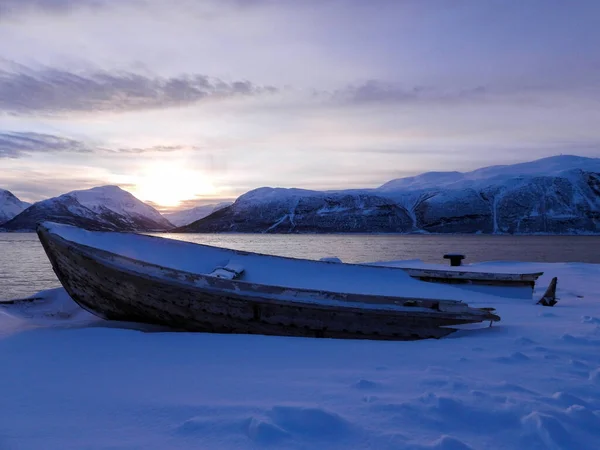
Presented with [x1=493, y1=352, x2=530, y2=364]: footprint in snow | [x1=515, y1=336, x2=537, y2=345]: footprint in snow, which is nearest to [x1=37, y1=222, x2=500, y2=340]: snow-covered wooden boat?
[x1=515, y1=336, x2=537, y2=345]: footprint in snow

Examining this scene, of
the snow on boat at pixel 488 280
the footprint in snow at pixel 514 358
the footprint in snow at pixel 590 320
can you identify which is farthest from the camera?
the snow on boat at pixel 488 280

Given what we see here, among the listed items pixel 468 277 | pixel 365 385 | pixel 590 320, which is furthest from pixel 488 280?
pixel 365 385

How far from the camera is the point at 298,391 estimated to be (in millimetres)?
4156

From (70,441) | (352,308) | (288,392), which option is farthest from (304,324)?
(70,441)

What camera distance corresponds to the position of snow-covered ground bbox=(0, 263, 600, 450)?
3.24 metres

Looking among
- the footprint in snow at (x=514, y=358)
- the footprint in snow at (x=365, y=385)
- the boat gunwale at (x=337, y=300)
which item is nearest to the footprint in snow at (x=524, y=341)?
the boat gunwale at (x=337, y=300)

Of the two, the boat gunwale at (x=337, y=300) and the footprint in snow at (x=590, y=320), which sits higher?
the boat gunwale at (x=337, y=300)

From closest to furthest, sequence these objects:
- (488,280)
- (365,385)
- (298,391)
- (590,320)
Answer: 1. (298,391)
2. (365,385)
3. (590,320)
4. (488,280)

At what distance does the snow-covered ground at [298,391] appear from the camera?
127 inches

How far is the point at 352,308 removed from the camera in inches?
273

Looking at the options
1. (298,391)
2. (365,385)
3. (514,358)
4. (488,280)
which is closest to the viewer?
(298,391)

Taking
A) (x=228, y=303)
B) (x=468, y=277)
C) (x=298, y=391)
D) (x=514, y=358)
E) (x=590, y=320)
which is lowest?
(x=590, y=320)

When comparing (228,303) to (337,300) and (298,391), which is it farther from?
(298,391)

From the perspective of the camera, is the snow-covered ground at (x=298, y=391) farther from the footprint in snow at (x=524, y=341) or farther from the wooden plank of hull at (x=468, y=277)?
the wooden plank of hull at (x=468, y=277)
